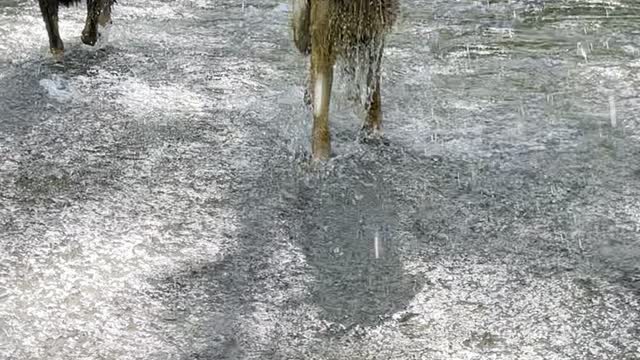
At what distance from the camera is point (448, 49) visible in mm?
6938

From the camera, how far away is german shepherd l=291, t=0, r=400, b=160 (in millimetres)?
4633

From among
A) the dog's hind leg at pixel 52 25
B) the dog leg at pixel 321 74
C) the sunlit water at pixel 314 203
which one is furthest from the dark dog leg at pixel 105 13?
the dog leg at pixel 321 74

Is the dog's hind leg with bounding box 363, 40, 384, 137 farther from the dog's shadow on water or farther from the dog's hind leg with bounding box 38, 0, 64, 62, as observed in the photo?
the dog's hind leg with bounding box 38, 0, 64, 62

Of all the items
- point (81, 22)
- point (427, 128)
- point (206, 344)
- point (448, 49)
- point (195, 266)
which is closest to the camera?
point (206, 344)

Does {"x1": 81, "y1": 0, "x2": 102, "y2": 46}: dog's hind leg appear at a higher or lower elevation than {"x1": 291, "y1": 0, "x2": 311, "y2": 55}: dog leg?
lower

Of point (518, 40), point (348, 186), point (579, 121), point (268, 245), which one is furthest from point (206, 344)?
point (518, 40)

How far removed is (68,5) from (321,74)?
3.08 metres

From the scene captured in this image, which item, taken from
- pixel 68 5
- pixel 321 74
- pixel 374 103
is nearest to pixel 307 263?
pixel 321 74

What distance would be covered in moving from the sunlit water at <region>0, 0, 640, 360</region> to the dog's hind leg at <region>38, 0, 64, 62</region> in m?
0.10

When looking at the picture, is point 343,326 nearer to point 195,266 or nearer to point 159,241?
point 195,266

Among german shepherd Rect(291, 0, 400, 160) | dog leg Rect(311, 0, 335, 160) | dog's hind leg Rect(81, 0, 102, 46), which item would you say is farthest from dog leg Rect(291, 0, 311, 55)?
dog's hind leg Rect(81, 0, 102, 46)

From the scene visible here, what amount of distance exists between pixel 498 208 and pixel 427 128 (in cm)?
116

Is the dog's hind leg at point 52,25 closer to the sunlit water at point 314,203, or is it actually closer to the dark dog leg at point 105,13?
the sunlit water at point 314,203

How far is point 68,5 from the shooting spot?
6879 mm
